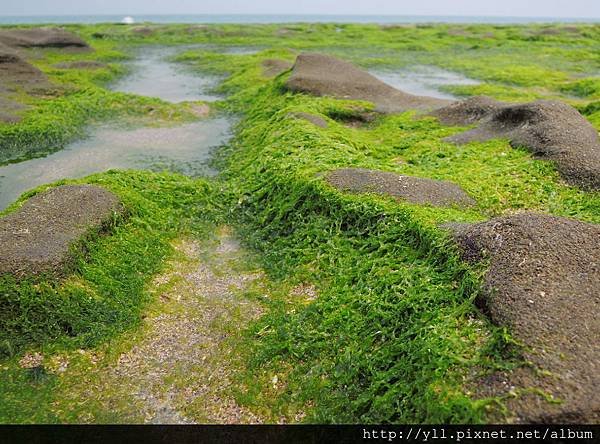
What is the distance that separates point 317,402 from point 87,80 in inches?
1057

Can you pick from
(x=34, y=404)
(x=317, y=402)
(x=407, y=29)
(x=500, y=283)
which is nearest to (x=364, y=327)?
(x=317, y=402)

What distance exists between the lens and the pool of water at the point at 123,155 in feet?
48.0

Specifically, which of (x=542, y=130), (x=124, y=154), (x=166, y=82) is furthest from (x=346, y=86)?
(x=166, y=82)

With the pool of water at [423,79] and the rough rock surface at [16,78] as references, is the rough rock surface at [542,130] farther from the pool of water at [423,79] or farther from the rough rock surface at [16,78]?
the rough rock surface at [16,78]

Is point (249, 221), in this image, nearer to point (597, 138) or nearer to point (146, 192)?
point (146, 192)

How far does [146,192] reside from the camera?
40.2ft

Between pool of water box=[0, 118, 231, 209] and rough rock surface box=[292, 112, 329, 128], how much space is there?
3.32m

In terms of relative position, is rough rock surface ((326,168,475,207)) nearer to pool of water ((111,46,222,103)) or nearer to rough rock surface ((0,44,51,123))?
rough rock surface ((0,44,51,123))

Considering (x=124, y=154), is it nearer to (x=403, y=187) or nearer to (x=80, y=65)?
(x=403, y=187)

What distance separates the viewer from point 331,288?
28.0 feet

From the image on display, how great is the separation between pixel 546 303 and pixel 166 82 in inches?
1131

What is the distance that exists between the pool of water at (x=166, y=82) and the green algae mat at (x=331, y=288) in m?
10.6

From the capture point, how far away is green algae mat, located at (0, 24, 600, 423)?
240 inches

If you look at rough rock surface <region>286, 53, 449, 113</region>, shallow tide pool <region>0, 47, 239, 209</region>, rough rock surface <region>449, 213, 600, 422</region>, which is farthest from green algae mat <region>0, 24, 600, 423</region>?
rough rock surface <region>286, 53, 449, 113</region>
